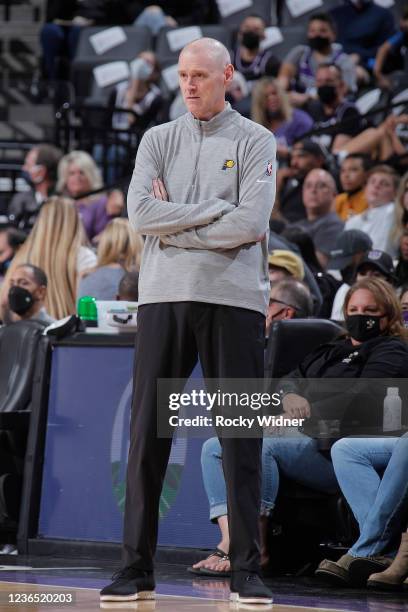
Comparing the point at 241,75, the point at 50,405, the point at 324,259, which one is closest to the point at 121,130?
the point at 241,75

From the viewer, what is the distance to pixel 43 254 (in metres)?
7.95

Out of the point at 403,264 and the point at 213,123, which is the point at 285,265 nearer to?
the point at 403,264

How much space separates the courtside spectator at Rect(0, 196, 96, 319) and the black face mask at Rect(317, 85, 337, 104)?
4.02m

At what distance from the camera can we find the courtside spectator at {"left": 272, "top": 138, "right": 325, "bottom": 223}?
10148 millimetres

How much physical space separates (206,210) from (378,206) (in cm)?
547

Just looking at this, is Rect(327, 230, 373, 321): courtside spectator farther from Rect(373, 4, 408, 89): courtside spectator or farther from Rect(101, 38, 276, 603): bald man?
Rect(373, 4, 408, 89): courtside spectator

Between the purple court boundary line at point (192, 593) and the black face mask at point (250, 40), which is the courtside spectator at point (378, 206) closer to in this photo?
the black face mask at point (250, 40)

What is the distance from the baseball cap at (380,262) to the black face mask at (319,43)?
5453 mm

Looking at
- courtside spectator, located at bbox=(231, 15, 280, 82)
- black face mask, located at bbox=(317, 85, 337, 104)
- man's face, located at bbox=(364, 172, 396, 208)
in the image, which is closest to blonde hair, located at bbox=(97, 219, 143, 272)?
man's face, located at bbox=(364, 172, 396, 208)

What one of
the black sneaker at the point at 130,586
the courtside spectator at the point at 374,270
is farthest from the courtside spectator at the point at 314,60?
the black sneaker at the point at 130,586

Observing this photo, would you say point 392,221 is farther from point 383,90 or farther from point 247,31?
point 247,31

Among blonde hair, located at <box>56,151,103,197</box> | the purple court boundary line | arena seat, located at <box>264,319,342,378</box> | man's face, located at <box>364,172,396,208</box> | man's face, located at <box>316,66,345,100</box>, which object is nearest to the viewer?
the purple court boundary line

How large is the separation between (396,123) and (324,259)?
2114 mm

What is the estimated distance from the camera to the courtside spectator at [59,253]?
7750mm
